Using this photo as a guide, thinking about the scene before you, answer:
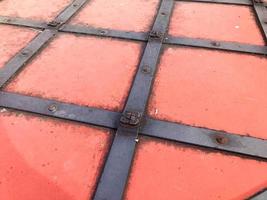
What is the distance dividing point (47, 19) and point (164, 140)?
1387 millimetres

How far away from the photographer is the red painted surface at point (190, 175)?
116cm

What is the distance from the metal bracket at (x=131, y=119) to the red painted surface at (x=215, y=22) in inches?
33.2

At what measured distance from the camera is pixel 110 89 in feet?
5.29

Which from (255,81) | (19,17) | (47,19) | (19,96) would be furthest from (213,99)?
(19,17)

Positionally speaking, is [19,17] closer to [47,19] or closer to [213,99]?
[47,19]

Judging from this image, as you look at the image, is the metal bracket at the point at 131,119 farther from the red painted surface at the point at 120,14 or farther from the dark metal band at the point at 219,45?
the red painted surface at the point at 120,14

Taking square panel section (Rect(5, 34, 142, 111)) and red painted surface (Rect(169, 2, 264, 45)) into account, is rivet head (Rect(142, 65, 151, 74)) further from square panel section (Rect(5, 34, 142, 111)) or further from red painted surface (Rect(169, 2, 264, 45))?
red painted surface (Rect(169, 2, 264, 45))

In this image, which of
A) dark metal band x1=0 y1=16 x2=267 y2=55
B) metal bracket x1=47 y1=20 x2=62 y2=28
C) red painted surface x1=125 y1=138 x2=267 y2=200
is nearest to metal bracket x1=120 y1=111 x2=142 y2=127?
red painted surface x1=125 y1=138 x2=267 y2=200

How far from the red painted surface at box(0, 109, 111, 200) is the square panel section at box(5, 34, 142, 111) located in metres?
0.19

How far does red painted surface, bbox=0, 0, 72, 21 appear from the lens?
2299 millimetres

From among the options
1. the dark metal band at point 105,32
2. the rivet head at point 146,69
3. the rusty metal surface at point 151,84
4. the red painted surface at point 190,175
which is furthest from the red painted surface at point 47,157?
the dark metal band at point 105,32

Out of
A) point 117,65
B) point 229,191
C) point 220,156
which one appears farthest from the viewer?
point 117,65

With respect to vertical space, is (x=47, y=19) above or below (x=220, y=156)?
above

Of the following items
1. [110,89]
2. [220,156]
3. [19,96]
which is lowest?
[220,156]
